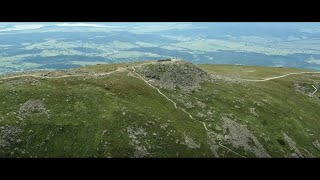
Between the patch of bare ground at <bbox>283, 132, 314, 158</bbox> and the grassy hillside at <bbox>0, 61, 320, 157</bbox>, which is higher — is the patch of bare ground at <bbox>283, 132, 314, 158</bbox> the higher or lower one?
the lower one

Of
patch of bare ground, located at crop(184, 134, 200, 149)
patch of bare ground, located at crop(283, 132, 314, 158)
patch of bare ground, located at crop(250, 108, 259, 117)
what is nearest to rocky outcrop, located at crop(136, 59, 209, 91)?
patch of bare ground, located at crop(250, 108, 259, 117)

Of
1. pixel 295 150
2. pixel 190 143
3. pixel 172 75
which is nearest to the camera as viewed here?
pixel 190 143

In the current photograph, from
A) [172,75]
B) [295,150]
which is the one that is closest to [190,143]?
[295,150]

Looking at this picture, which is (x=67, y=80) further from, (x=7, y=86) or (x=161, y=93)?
(x=161, y=93)

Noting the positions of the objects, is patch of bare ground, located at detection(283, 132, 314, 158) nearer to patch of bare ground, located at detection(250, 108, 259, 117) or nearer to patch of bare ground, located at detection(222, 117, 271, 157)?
patch of bare ground, located at detection(222, 117, 271, 157)

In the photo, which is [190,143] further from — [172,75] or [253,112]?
[172,75]
